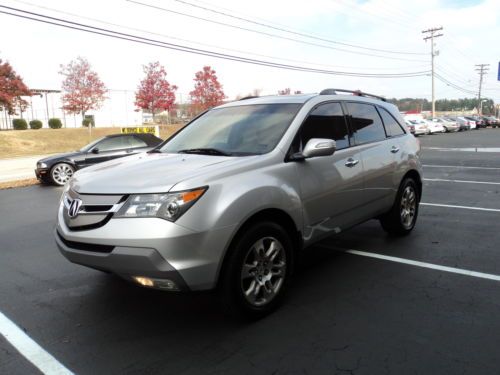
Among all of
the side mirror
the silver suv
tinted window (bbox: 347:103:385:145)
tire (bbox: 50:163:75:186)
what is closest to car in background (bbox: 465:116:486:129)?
tire (bbox: 50:163:75:186)

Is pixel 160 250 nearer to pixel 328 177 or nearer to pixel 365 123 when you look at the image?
pixel 328 177

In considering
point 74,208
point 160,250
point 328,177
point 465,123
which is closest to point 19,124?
point 74,208

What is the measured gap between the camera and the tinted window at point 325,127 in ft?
13.5

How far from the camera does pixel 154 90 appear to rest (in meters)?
43.4

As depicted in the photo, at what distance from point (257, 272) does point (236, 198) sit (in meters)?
0.69

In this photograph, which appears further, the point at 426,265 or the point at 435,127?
the point at 435,127

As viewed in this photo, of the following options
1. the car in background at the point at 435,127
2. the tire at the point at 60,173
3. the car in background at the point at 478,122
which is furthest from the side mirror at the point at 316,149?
the car in background at the point at 478,122

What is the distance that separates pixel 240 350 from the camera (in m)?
3.11

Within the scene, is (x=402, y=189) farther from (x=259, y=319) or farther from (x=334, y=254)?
(x=259, y=319)

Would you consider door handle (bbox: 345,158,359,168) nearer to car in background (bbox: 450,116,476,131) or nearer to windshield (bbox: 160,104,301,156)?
windshield (bbox: 160,104,301,156)

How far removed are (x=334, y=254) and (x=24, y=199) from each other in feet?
26.1

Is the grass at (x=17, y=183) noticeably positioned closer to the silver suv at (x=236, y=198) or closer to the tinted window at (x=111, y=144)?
the tinted window at (x=111, y=144)

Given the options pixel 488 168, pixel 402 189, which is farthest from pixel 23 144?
pixel 402 189

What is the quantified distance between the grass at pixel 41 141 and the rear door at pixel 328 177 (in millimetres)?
25914
